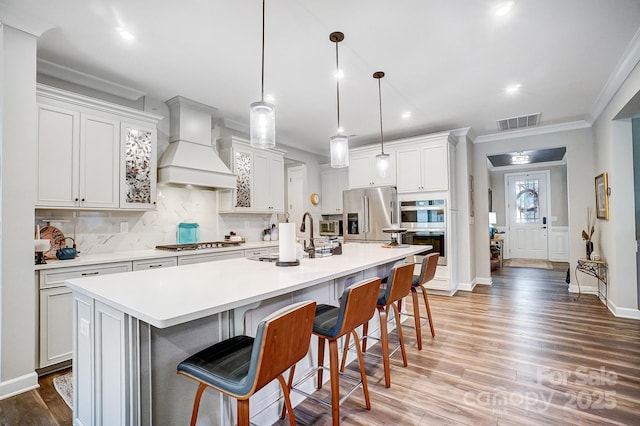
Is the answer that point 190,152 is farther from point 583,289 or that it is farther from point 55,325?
point 583,289

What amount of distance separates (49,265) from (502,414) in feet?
11.4

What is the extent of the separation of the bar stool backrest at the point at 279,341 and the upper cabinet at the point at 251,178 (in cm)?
334

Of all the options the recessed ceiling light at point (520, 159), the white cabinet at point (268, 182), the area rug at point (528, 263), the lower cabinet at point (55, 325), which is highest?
the recessed ceiling light at point (520, 159)

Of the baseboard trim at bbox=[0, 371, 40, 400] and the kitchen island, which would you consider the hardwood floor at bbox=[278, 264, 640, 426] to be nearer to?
the kitchen island

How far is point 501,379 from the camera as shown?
2363 mm

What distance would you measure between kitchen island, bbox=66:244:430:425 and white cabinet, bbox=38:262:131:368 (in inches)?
45.9

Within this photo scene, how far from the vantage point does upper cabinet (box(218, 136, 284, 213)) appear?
4418mm

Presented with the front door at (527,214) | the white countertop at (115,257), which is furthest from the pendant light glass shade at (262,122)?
the front door at (527,214)

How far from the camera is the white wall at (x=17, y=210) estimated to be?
7.31 feet

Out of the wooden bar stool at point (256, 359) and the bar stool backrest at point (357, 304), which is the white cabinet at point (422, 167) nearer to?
the bar stool backrest at point (357, 304)

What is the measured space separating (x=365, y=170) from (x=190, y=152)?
296 centimetres

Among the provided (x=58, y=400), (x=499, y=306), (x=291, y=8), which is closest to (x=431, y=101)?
(x=291, y=8)

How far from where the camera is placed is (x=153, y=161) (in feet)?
11.6

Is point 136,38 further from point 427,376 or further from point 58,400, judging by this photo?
point 427,376
